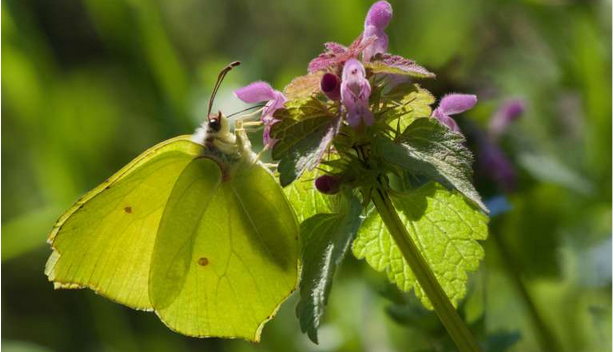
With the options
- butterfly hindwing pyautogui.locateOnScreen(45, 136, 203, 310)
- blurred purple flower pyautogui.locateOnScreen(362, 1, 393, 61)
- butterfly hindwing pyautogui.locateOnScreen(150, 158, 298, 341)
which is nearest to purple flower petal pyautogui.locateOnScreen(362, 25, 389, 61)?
blurred purple flower pyautogui.locateOnScreen(362, 1, 393, 61)

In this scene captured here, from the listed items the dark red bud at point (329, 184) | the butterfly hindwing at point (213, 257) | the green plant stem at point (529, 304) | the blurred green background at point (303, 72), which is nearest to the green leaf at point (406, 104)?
the dark red bud at point (329, 184)

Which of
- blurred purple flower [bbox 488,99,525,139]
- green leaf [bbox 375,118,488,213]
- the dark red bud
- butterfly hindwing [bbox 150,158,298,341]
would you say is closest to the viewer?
green leaf [bbox 375,118,488,213]

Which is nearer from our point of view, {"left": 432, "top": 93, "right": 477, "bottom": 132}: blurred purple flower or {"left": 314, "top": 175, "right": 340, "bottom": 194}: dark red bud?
{"left": 314, "top": 175, "right": 340, "bottom": 194}: dark red bud

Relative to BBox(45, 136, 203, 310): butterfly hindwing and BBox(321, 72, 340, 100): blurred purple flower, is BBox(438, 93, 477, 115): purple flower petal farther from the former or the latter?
BBox(45, 136, 203, 310): butterfly hindwing

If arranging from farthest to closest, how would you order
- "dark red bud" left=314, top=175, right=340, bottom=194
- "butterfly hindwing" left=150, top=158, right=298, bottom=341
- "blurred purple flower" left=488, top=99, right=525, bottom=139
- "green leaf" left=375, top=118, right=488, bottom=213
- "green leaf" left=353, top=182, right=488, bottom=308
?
"blurred purple flower" left=488, top=99, right=525, bottom=139 → "butterfly hindwing" left=150, top=158, right=298, bottom=341 → "green leaf" left=353, top=182, right=488, bottom=308 → "dark red bud" left=314, top=175, right=340, bottom=194 → "green leaf" left=375, top=118, right=488, bottom=213

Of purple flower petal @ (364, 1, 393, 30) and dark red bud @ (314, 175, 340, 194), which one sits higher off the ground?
purple flower petal @ (364, 1, 393, 30)

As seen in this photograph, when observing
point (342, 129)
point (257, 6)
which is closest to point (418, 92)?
point (342, 129)
